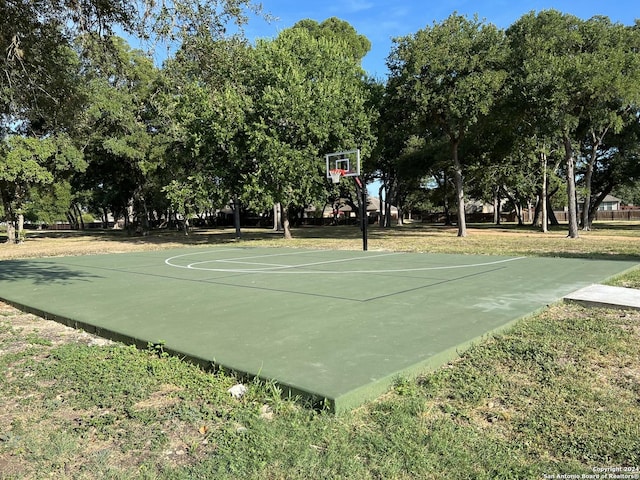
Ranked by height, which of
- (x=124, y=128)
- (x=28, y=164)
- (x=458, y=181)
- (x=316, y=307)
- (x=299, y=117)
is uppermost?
(x=124, y=128)

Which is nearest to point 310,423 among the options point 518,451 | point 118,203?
Answer: point 518,451

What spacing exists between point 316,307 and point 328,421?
322 centimetres

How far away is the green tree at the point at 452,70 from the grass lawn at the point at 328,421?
683 inches

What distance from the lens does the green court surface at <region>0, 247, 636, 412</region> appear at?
4.01m

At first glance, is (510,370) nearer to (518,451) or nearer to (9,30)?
(518,451)

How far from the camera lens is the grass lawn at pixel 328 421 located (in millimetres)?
2635

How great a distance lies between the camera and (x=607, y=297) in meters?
6.55

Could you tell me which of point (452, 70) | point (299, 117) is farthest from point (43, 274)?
point (452, 70)

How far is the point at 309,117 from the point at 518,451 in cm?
1847

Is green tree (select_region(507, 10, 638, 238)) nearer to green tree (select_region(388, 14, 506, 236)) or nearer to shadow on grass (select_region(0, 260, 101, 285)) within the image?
green tree (select_region(388, 14, 506, 236))

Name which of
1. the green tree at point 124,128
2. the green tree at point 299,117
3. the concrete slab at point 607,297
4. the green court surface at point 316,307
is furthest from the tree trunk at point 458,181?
the concrete slab at point 607,297

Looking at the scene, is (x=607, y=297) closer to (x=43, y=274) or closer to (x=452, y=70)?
(x=43, y=274)

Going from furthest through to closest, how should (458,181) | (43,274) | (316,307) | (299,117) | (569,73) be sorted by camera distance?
(458,181) → (299,117) → (569,73) → (43,274) → (316,307)

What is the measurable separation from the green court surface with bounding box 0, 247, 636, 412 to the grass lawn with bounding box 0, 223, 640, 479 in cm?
27
